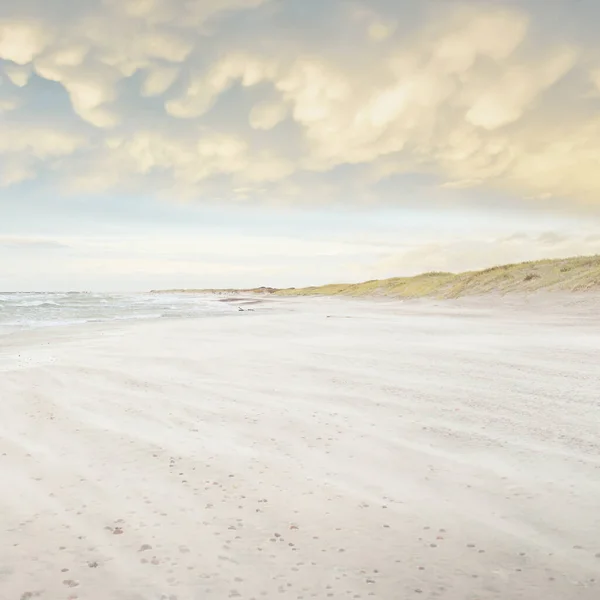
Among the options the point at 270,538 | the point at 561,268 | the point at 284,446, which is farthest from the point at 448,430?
the point at 561,268

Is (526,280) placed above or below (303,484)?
above

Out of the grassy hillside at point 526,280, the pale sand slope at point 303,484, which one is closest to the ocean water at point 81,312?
the pale sand slope at point 303,484

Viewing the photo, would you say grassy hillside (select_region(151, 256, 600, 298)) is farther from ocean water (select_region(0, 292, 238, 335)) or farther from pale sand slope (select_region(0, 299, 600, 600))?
pale sand slope (select_region(0, 299, 600, 600))

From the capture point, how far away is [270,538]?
9.99 ft

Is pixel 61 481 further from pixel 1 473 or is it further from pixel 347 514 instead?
pixel 347 514

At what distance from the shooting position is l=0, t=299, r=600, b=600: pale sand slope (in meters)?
2.70

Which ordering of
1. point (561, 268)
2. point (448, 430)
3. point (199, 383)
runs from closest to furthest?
1. point (448, 430)
2. point (199, 383)
3. point (561, 268)

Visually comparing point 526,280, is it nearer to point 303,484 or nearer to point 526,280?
point 526,280

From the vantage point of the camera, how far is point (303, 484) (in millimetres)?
3807

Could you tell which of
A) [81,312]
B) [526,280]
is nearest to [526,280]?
[526,280]

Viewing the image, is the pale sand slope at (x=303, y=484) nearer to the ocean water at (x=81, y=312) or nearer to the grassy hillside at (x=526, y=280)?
the ocean water at (x=81, y=312)

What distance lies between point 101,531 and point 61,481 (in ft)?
3.22

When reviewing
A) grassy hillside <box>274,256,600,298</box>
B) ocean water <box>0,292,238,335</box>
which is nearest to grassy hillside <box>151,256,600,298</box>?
grassy hillside <box>274,256,600,298</box>

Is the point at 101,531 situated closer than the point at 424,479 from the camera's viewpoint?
Yes
